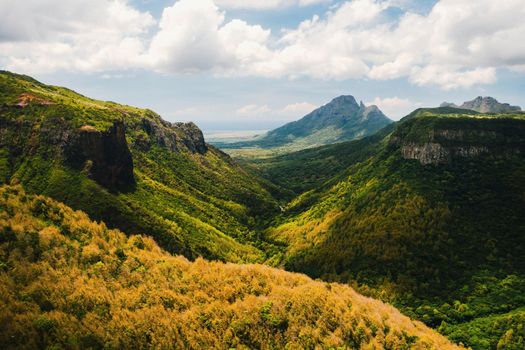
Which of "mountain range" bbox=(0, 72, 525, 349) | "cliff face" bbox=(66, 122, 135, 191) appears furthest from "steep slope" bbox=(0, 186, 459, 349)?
"cliff face" bbox=(66, 122, 135, 191)

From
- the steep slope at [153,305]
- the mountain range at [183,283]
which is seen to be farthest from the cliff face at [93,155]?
the steep slope at [153,305]

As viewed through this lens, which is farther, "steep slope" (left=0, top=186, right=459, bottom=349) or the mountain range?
the mountain range

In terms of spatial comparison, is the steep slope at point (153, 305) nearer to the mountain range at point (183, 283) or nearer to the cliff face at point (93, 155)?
the mountain range at point (183, 283)

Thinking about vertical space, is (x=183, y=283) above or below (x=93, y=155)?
below

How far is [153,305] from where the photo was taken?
7381 cm

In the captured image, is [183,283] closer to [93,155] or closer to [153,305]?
[153,305]

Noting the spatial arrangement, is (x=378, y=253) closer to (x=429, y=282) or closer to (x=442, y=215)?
(x=429, y=282)

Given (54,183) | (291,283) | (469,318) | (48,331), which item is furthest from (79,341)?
(469,318)

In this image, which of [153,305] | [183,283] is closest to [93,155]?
Result: [183,283]

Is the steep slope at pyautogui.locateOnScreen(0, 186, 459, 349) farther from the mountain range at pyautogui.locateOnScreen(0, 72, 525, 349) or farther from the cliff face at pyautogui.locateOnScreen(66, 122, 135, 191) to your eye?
the cliff face at pyautogui.locateOnScreen(66, 122, 135, 191)

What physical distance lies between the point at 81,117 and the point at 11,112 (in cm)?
3488

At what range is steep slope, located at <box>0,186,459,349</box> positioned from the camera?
6316cm

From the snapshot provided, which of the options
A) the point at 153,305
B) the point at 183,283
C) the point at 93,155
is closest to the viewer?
the point at 153,305

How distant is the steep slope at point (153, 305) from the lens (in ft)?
207
